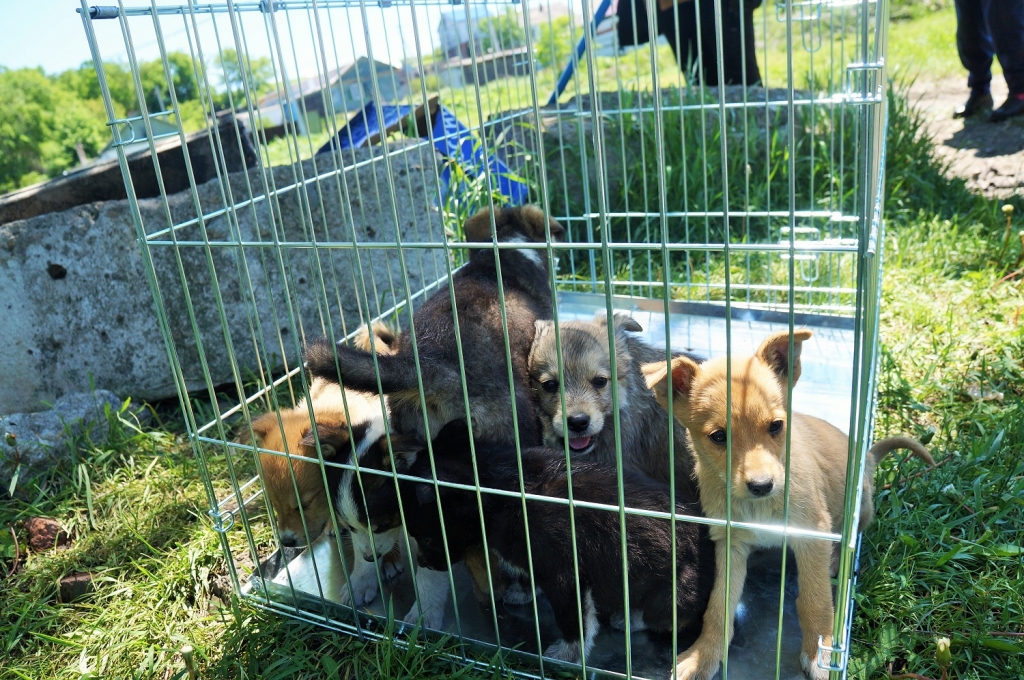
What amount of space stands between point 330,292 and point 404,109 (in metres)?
2.01

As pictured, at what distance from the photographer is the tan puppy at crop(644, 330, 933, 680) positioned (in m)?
2.13

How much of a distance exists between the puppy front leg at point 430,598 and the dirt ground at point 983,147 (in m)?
4.97

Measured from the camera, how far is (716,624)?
224 centimetres

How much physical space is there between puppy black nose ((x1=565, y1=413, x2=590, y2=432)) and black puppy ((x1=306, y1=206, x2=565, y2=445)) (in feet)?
0.47

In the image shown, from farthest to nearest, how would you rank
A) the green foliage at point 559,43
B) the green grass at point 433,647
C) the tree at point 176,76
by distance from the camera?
the green foliage at point 559,43
the tree at point 176,76
the green grass at point 433,647

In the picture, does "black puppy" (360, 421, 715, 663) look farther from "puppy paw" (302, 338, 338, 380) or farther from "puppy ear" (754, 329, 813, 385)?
"puppy ear" (754, 329, 813, 385)

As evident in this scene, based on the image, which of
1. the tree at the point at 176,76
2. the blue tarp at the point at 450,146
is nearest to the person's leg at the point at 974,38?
the blue tarp at the point at 450,146

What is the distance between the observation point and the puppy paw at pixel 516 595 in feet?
8.55

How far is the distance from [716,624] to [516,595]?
67 cm

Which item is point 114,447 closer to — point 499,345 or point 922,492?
point 499,345

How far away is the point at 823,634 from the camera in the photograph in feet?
7.07

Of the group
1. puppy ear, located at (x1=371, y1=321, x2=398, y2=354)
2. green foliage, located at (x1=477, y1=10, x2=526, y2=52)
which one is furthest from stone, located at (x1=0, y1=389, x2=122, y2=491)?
green foliage, located at (x1=477, y1=10, x2=526, y2=52)

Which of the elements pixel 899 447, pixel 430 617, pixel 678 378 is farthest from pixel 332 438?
pixel 899 447

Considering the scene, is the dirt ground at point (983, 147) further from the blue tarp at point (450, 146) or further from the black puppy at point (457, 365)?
the black puppy at point (457, 365)
